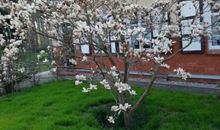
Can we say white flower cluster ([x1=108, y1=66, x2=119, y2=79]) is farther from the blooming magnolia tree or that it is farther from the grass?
the grass

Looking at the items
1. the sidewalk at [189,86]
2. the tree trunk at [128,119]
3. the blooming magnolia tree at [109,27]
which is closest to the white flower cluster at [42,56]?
the blooming magnolia tree at [109,27]

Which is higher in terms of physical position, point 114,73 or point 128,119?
point 114,73

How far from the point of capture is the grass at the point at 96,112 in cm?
684

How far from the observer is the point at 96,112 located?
25.8ft

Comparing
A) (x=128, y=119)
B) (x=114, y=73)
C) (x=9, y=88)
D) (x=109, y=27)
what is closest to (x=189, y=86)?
(x=128, y=119)

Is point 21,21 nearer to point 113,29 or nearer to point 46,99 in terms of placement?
point 113,29

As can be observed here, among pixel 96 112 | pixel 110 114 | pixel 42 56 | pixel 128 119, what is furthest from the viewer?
pixel 42 56

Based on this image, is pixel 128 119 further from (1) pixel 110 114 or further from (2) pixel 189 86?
(2) pixel 189 86

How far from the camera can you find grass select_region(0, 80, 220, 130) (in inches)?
269

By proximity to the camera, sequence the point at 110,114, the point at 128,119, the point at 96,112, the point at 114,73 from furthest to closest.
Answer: the point at 96,112, the point at 110,114, the point at 128,119, the point at 114,73

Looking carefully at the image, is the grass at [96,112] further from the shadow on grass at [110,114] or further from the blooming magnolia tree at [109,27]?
the blooming magnolia tree at [109,27]

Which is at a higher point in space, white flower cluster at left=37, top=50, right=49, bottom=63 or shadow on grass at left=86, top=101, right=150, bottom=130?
white flower cluster at left=37, top=50, right=49, bottom=63

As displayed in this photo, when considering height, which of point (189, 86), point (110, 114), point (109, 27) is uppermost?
point (109, 27)

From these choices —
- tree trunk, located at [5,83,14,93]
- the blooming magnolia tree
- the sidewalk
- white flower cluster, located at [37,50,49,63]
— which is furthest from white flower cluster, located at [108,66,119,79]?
tree trunk, located at [5,83,14,93]
